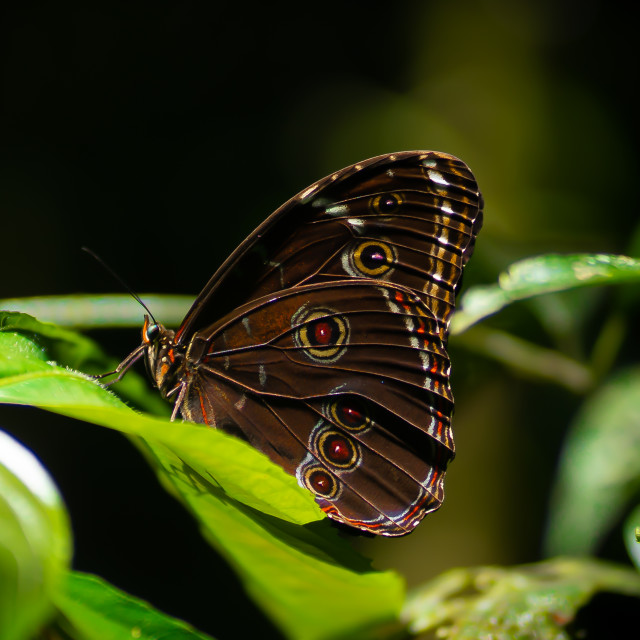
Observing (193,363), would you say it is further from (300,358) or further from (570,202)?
(570,202)

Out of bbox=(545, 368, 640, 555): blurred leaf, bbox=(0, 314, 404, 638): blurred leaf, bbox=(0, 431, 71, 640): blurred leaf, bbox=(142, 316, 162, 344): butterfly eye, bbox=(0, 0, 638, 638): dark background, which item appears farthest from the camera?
bbox=(0, 0, 638, 638): dark background

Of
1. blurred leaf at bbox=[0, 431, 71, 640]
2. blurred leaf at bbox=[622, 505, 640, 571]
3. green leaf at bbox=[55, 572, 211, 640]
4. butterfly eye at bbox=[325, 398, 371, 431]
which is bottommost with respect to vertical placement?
green leaf at bbox=[55, 572, 211, 640]

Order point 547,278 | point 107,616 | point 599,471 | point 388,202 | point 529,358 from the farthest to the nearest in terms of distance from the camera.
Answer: point 529,358 < point 599,471 < point 388,202 < point 547,278 < point 107,616

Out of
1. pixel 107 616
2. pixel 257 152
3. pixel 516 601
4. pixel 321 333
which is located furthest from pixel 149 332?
pixel 257 152

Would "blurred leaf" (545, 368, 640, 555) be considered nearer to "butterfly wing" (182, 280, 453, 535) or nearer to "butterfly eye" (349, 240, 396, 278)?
"butterfly wing" (182, 280, 453, 535)

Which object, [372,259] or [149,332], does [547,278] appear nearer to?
[372,259]

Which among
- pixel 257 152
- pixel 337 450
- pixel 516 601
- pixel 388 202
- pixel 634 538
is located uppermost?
pixel 257 152

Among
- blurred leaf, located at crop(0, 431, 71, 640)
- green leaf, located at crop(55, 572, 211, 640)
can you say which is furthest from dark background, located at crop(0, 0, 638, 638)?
blurred leaf, located at crop(0, 431, 71, 640)

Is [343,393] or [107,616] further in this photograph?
[343,393]
